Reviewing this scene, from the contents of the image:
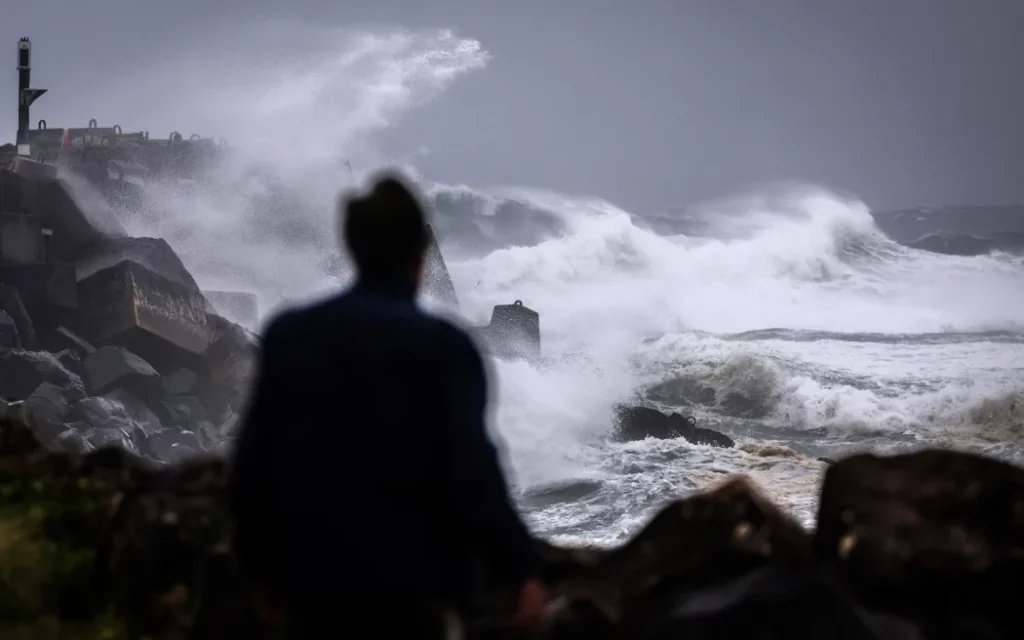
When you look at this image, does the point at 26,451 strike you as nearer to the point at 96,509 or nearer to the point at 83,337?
the point at 96,509

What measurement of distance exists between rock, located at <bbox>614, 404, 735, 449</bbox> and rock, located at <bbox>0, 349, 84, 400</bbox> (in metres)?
9.50

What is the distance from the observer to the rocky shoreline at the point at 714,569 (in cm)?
283

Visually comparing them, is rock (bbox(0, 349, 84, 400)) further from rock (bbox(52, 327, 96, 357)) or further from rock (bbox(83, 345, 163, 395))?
rock (bbox(52, 327, 96, 357))

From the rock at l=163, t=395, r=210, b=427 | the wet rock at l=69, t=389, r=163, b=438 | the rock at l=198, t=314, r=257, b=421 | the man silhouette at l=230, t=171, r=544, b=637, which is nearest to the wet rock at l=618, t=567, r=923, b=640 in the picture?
the man silhouette at l=230, t=171, r=544, b=637

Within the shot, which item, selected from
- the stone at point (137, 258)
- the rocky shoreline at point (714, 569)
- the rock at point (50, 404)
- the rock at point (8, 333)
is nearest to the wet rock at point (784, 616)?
the rocky shoreline at point (714, 569)

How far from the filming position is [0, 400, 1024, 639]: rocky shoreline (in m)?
2.83

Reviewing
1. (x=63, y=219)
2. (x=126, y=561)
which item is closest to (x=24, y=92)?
(x=63, y=219)

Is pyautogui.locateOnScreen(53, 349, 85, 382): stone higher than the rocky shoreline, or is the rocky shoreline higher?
pyautogui.locateOnScreen(53, 349, 85, 382): stone

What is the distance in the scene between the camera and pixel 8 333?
1595cm

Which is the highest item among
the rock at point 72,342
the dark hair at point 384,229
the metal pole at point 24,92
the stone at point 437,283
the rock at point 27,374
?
the metal pole at point 24,92

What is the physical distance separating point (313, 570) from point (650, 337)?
3412cm

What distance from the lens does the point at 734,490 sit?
3221 mm

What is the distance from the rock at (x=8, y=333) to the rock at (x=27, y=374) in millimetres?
358

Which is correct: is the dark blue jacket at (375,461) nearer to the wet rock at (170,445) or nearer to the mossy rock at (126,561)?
the mossy rock at (126,561)
